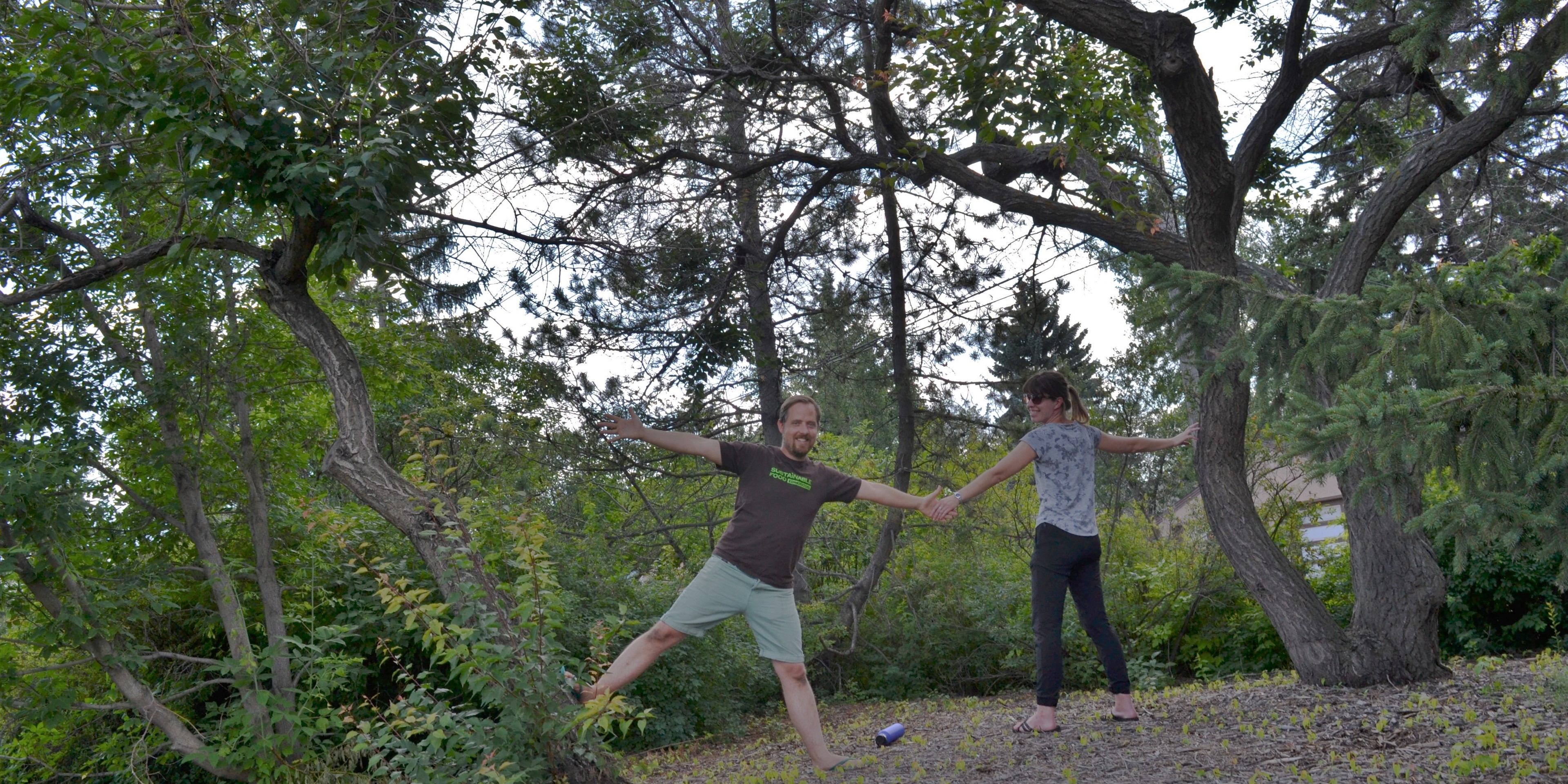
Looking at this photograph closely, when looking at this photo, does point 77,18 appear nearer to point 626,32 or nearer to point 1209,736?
point 626,32

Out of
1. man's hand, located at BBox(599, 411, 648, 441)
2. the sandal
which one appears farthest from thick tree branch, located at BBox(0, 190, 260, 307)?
the sandal

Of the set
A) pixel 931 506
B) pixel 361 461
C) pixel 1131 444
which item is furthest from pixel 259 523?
pixel 1131 444

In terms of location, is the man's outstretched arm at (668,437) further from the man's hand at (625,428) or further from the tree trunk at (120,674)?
the tree trunk at (120,674)

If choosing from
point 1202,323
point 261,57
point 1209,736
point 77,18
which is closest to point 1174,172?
point 1202,323

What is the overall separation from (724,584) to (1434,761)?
291 cm

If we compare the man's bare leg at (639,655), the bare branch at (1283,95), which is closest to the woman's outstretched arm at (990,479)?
the man's bare leg at (639,655)

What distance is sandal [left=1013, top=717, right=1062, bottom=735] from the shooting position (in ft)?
17.2

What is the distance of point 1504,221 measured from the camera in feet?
Answer: 44.0

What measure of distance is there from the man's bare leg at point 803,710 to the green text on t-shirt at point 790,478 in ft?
2.64

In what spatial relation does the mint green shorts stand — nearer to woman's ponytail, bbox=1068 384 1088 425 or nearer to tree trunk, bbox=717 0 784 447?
woman's ponytail, bbox=1068 384 1088 425

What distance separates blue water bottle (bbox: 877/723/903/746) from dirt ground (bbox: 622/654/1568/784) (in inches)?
1.7

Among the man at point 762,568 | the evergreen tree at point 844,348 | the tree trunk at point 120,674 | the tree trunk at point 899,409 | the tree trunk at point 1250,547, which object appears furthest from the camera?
the evergreen tree at point 844,348

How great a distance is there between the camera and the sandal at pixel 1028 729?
5.23 metres

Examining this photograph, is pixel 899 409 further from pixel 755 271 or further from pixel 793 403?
pixel 793 403
